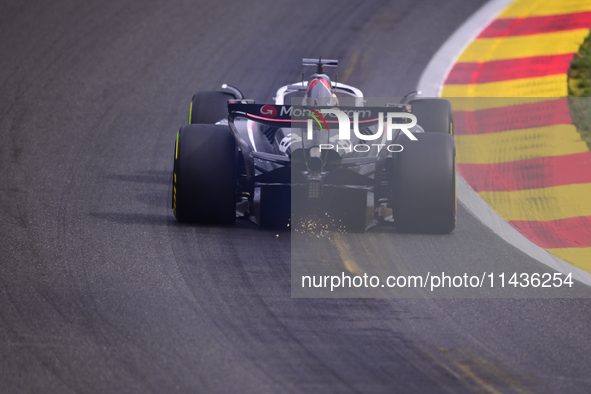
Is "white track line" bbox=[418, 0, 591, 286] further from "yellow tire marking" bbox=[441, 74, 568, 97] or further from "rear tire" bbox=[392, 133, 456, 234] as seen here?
"rear tire" bbox=[392, 133, 456, 234]

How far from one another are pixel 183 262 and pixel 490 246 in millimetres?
2609

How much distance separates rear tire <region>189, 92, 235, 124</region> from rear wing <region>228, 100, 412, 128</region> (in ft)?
7.27

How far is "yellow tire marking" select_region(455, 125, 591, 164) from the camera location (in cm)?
1031

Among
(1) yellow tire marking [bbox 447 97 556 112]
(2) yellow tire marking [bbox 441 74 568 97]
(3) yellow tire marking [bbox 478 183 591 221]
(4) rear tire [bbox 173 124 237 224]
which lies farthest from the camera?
(2) yellow tire marking [bbox 441 74 568 97]

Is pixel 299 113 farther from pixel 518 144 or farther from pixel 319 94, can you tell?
pixel 518 144

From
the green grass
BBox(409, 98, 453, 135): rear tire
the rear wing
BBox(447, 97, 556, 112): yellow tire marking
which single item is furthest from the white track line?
the green grass

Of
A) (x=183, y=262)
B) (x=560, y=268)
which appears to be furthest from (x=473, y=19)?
(x=183, y=262)

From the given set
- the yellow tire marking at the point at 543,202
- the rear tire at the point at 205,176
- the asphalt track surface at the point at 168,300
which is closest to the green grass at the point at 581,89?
the yellow tire marking at the point at 543,202

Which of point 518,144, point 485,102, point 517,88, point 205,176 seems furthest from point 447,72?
point 205,176

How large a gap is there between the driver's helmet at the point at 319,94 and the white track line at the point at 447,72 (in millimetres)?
1865

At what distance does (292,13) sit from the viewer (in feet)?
A: 52.4

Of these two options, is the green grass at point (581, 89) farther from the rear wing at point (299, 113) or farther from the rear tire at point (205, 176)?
the rear tire at point (205, 176)

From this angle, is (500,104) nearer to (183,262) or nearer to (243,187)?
(243,187)

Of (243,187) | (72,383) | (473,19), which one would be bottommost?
(72,383)
